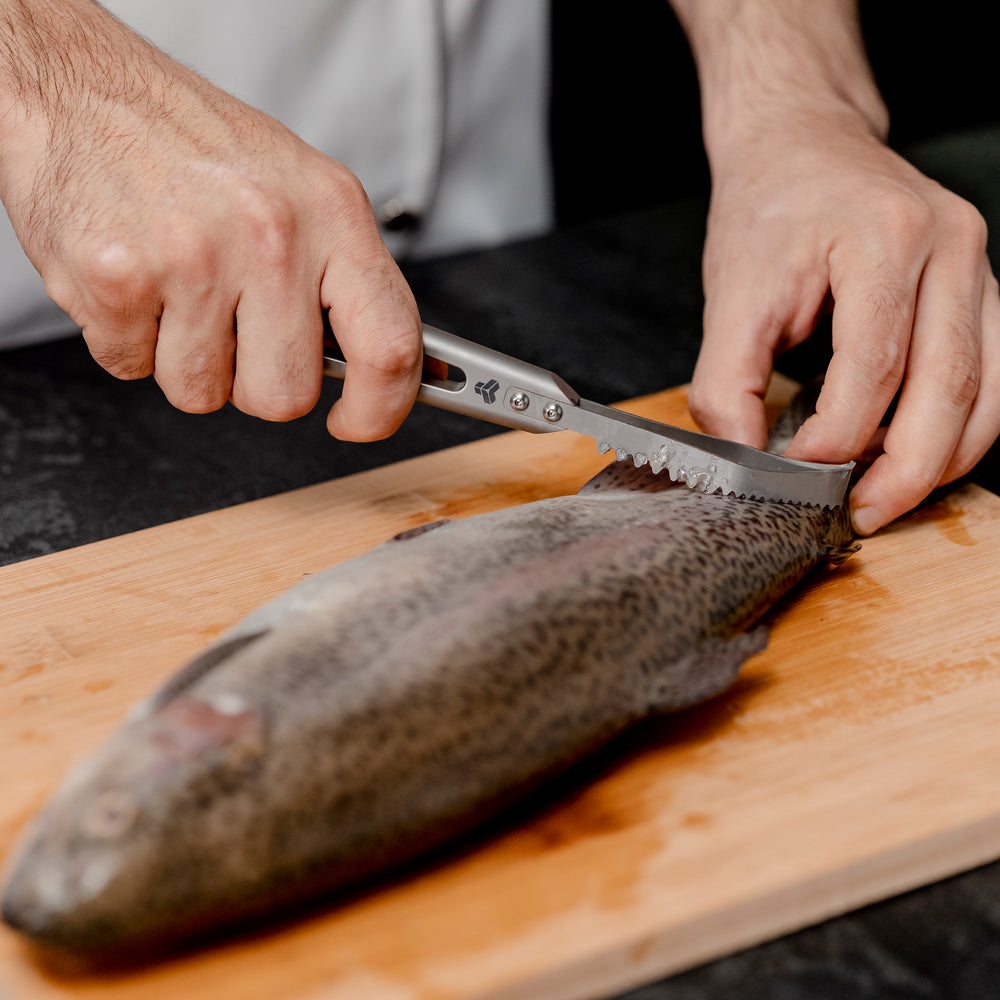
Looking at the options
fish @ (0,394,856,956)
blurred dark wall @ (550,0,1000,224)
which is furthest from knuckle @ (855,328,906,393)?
blurred dark wall @ (550,0,1000,224)

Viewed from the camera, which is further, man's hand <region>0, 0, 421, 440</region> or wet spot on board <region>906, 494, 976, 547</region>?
wet spot on board <region>906, 494, 976, 547</region>

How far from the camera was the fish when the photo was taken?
91 centimetres

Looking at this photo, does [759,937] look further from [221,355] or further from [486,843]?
[221,355]

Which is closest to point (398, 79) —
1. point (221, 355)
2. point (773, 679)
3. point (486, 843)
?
point (221, 355)

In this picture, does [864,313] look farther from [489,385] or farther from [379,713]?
[379,713]

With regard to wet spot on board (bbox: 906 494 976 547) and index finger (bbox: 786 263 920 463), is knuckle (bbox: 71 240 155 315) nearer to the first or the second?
index finger (bbox: 786 263 920 463)

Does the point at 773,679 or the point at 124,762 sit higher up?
the point at 124,762

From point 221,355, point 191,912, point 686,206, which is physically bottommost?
point 686,206

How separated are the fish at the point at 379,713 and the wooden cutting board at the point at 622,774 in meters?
0.06

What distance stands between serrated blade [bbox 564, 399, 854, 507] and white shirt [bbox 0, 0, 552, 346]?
1275 mm

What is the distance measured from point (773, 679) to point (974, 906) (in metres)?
0.35

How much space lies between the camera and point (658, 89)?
10.8ft

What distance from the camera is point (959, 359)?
164 centimetres

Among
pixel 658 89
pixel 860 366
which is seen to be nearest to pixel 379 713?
pixel 860 366
